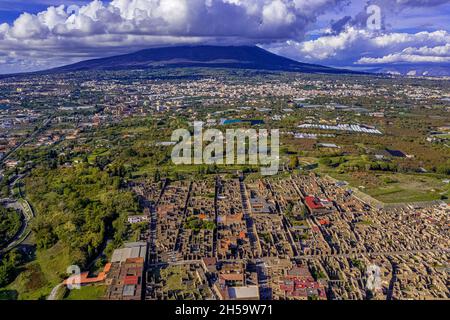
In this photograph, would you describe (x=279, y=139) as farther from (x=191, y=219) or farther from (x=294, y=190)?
(x=191, y=219)

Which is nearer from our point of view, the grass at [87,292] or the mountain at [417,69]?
the grass at [87,292]

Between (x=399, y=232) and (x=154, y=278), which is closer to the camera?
(x=154, y=278)

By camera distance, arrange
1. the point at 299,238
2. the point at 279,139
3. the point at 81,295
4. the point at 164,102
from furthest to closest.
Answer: the point at 164,102 → the point at 279,139 → the point at 299,238 → the point at 81,295

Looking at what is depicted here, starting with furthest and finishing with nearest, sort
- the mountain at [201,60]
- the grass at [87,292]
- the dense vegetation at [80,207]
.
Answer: the mountain at [201,60]
the dense vegetation at [80,207]
the grass at [87,292]

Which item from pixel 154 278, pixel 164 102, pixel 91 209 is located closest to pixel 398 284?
pixel 154 278

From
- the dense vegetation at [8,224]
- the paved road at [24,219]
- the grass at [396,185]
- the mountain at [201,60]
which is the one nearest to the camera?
the paved road at [24,219]
